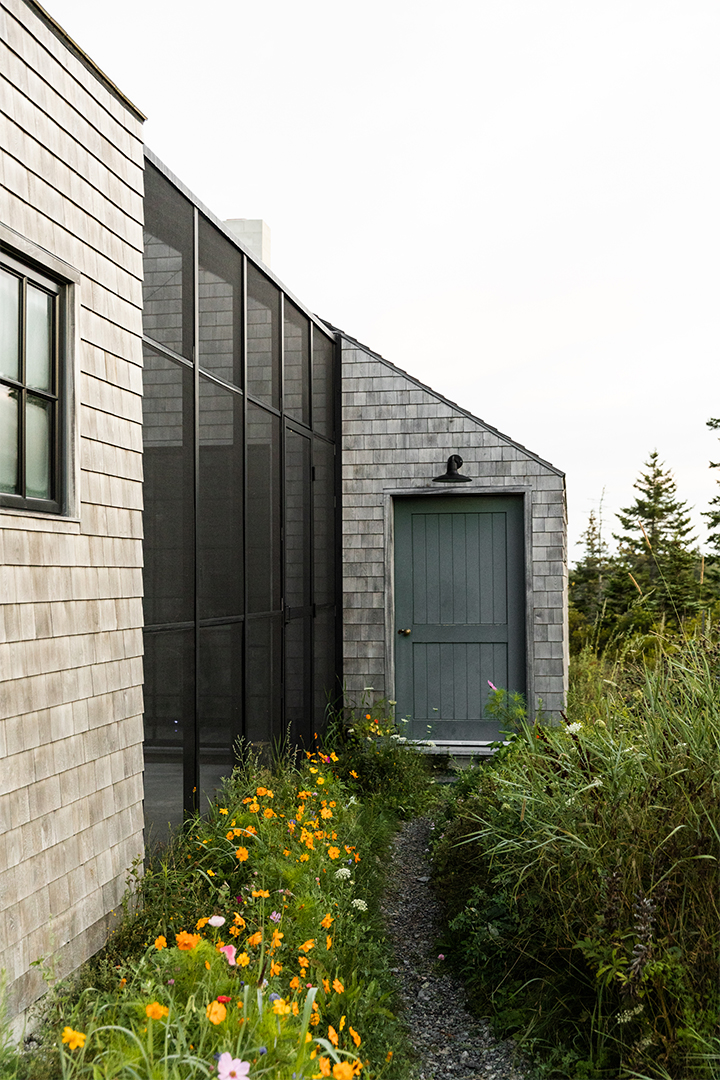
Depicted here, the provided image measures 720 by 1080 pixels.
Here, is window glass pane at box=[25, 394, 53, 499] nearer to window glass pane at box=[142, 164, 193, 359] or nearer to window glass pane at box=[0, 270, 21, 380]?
window glass pane at box=[0, 270, 21, 380]

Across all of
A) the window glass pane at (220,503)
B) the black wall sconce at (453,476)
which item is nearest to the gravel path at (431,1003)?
the window glass pane at (220,503)

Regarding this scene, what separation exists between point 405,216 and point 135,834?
26.8 ft

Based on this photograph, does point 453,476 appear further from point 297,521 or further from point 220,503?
point 220,503

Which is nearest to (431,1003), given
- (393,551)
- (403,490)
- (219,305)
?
(219,305)

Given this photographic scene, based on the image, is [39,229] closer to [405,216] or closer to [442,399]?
[442,399]

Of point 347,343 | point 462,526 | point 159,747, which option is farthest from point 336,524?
point 159,747

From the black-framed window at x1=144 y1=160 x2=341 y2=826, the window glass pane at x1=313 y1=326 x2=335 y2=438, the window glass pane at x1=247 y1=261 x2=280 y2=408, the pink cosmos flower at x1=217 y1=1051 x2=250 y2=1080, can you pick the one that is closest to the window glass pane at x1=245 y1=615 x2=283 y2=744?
the black-framed window at x1=144 y1=160 x2=341 y2=826

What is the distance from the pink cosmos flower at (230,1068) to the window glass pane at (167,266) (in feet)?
9.10

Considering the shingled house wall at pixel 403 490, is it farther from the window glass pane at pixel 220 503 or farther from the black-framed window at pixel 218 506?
the window glass pane at pixel 220 503

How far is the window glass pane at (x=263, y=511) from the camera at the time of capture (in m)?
4.77

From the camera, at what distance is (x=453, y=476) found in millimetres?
6398

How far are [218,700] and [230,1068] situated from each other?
267 centimetres

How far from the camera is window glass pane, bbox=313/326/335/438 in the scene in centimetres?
634

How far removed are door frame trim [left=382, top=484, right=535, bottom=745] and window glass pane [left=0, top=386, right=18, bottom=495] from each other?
438 cm
